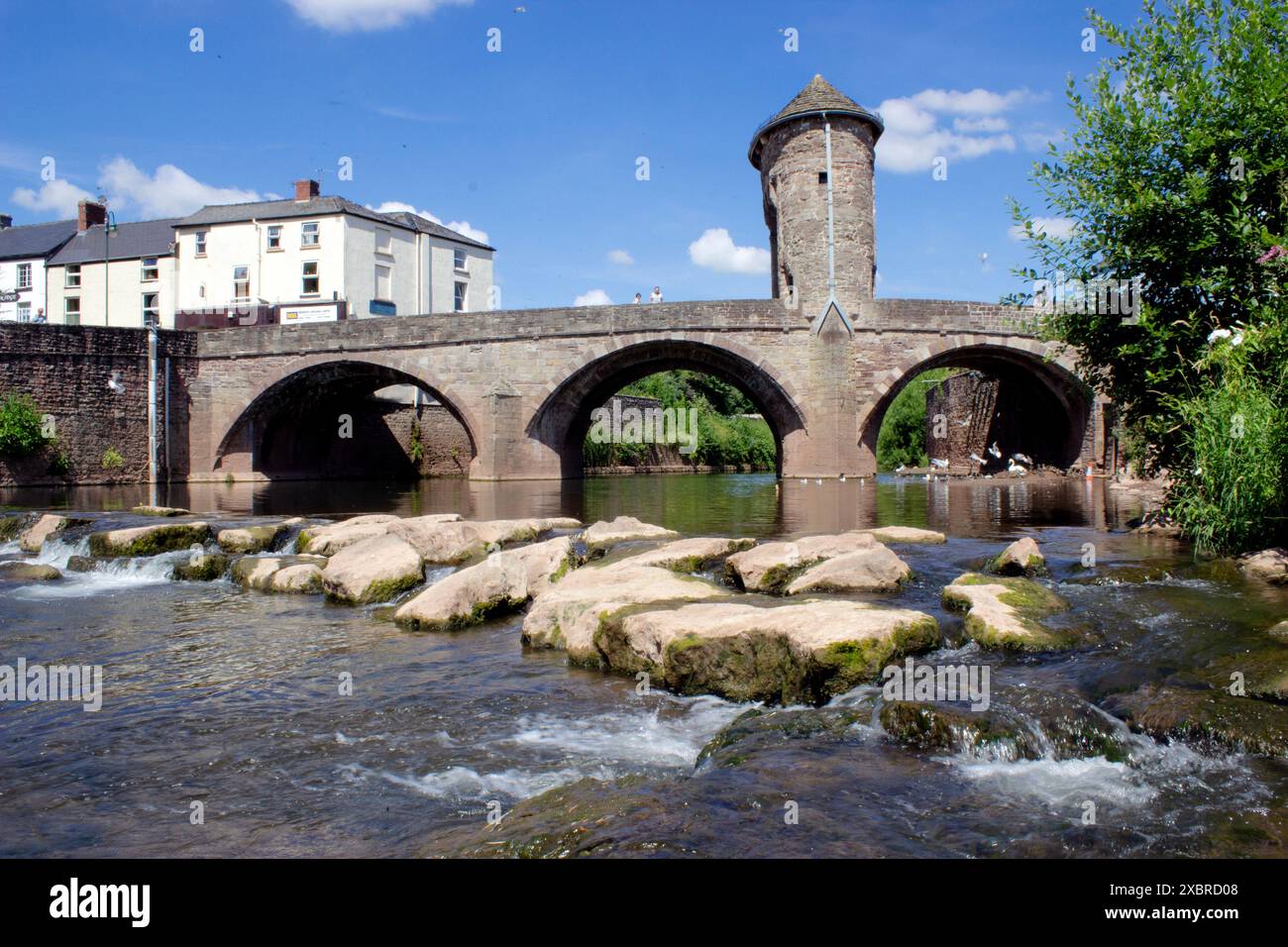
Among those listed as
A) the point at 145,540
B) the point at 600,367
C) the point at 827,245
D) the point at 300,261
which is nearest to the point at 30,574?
the point at 145,540

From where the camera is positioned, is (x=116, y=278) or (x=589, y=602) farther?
(x=116, y=278)

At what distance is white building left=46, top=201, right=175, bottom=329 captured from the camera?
42.2 m

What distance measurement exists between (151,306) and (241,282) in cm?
603

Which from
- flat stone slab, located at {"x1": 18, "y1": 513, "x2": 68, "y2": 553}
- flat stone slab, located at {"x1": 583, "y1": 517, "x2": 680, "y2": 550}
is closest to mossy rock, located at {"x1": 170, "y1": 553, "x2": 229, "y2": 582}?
flat stone slab, located at {"x1": 18, "y1": 513, "x2": 68, "y2": 553}

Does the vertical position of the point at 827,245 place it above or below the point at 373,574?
above

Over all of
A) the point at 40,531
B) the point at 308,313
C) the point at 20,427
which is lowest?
the point at 40,531

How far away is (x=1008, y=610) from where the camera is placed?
19.9 feet

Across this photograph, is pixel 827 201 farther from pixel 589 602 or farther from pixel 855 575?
pixel 589 602

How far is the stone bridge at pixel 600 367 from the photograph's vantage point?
81.0 feet

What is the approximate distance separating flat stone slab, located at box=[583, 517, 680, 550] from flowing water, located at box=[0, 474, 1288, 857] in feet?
8.84

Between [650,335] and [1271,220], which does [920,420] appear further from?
[1271,220]

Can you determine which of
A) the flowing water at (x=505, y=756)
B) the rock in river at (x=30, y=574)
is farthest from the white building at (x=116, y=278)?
the flowing water at (x=505, y=756)
